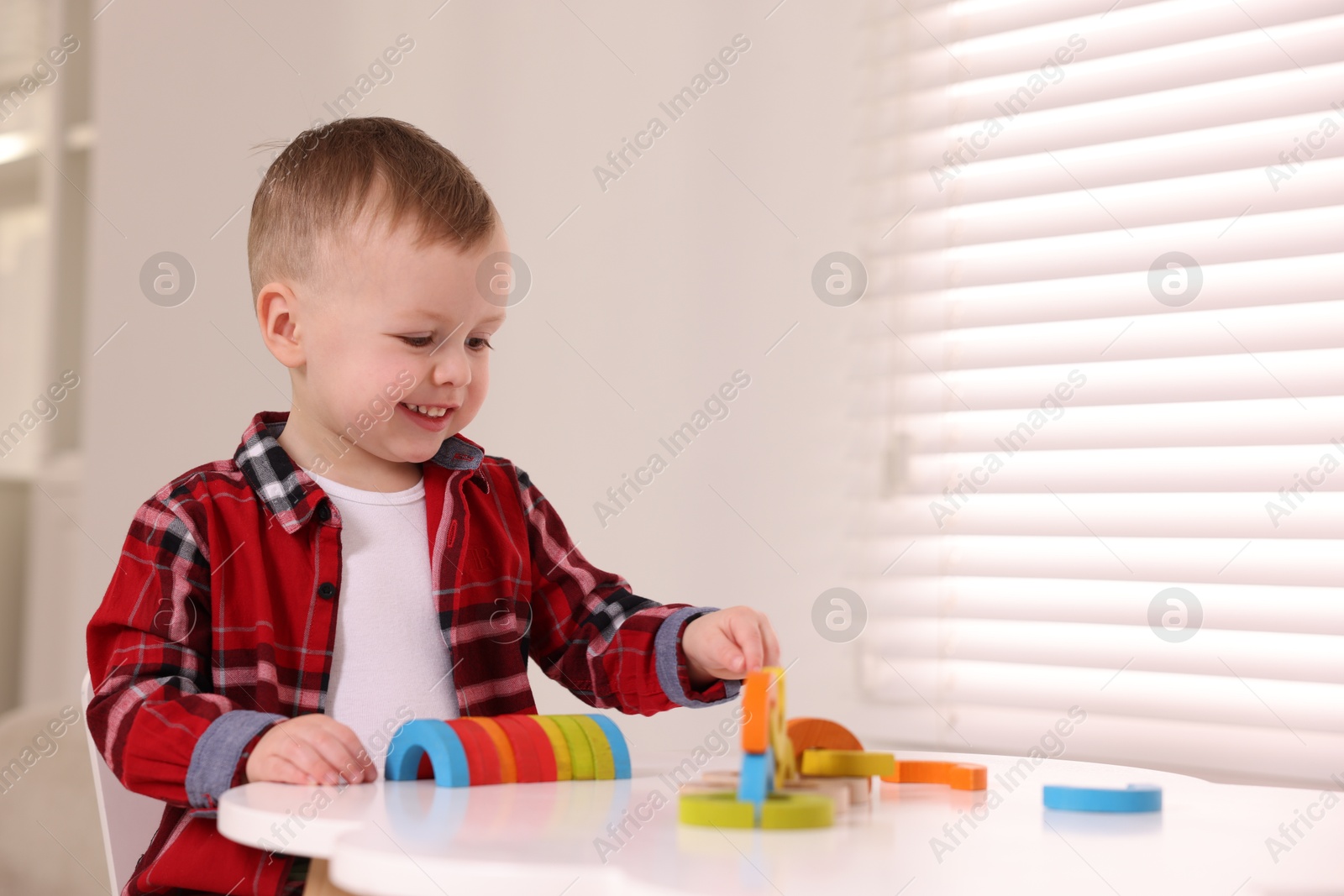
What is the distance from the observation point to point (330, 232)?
1.12m

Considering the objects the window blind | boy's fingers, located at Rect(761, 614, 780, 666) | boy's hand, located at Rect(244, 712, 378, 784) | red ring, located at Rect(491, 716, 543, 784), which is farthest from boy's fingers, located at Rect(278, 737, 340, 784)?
the window blind

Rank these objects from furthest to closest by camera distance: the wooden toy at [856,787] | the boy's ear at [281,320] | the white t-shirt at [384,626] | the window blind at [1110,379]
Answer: the window blind at [1110,379], the boy's ear at [281,320], the white t-shirt at [384,626], the wooden toy at [856,787]

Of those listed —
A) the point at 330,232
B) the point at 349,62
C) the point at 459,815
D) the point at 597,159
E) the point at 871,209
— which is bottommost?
the point at 459,815

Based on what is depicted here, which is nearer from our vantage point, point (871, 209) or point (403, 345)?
point (403, 345)

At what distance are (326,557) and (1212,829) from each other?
717 millimetres

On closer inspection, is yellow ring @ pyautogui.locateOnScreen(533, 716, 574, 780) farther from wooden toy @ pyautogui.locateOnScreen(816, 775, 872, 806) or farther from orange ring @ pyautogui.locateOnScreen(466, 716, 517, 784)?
wooden toy @ pyautogui.locateOnScreen(816, 775, 872, 806)

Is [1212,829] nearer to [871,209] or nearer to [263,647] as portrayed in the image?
[263,647]

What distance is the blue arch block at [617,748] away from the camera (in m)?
0.85

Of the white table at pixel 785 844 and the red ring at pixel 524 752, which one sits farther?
the red ring at pixel 524 752

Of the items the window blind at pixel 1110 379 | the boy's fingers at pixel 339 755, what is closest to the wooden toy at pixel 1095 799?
the boy's fingers at pixel 339 755

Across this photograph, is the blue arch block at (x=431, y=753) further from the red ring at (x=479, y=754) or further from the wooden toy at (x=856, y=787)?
the wooden toy at (x=856, y=787)

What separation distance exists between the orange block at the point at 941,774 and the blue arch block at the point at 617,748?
176 millimetres

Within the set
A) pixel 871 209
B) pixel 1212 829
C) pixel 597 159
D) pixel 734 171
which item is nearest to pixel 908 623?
pixel 871 209

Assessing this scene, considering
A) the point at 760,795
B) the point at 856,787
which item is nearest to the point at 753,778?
the point at 760,795
